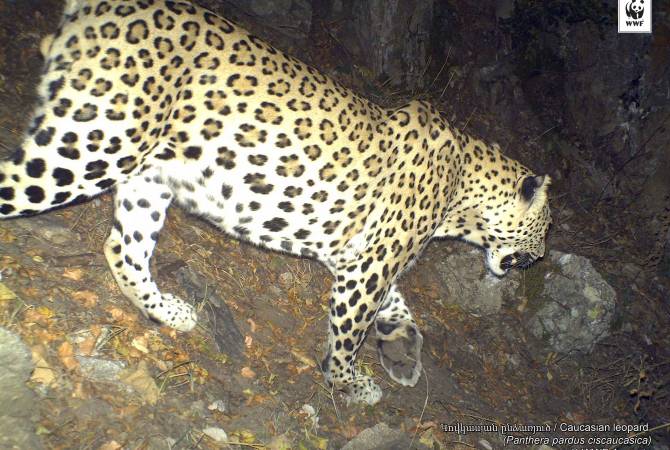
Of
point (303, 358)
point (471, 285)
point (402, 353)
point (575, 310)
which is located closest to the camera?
point (303, 358)

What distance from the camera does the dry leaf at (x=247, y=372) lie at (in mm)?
5059

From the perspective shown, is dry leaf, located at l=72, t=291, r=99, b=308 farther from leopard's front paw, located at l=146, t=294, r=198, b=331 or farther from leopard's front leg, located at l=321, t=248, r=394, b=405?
leopard's front leg, located at l=321, t=248, r=394, b=405

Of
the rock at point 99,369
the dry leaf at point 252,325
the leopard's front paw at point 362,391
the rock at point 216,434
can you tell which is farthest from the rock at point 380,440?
the rock at point 99,369

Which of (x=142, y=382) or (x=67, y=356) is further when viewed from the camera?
(x=142, y=382)

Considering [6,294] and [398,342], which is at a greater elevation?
[6,294]

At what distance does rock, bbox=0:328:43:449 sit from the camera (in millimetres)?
3326

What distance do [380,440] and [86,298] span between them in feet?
9.45

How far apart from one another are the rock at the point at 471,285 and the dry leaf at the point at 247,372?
3.58m

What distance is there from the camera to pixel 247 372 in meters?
5.10

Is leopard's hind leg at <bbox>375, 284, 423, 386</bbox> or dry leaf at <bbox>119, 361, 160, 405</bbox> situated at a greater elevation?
dry leaf at <bbox>119, 361, 160, 405</bbox>

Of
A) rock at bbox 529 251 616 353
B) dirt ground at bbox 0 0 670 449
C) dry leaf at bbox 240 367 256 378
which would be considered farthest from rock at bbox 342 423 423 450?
rock at bbox 529 251 616 353

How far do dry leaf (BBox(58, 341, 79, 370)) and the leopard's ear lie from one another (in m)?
4.38

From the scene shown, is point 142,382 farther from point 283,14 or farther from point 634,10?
point 634,10

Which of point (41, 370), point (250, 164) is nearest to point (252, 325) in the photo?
point (250, 164)
